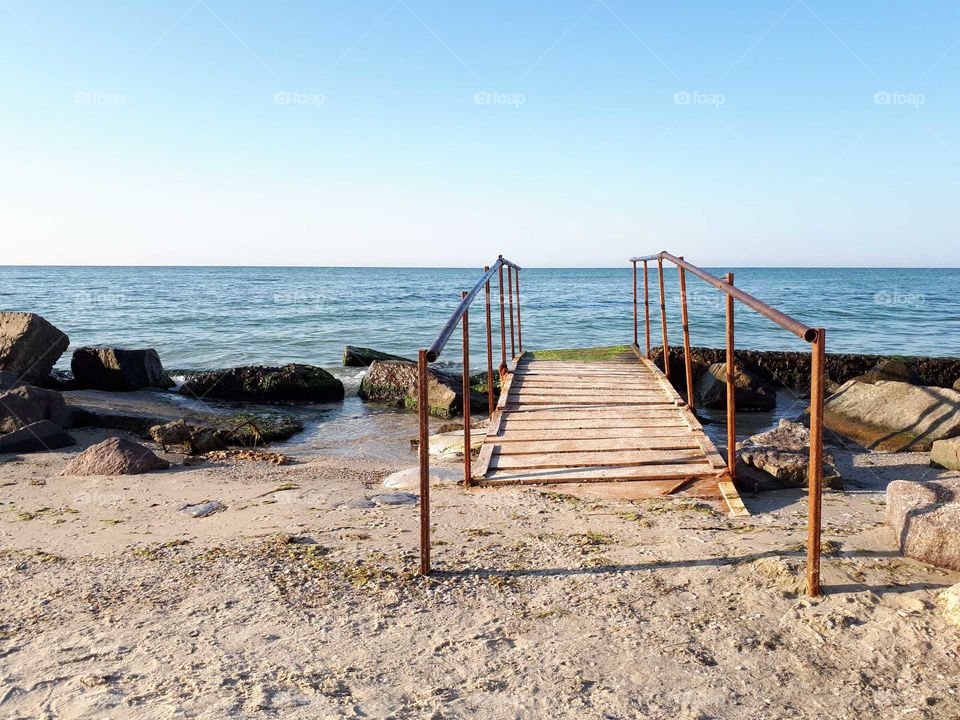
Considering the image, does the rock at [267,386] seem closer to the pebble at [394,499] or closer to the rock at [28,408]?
the rock at [28,408]

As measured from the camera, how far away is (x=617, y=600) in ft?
9.19

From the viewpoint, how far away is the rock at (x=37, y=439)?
620cm

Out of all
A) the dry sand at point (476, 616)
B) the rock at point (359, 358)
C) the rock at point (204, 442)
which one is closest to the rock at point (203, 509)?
the dry sand at point (476, 616)

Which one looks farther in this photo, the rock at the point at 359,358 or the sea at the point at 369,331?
the rock at the point at 359,358

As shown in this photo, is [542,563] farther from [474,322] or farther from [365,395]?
[474,322]

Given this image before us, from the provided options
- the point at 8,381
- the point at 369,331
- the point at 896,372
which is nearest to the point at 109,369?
the point at 8,381

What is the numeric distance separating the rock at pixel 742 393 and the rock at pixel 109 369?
8061mm

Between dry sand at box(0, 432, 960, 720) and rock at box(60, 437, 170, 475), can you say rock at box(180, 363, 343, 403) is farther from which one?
dry sand at box(0, 432, 960, 720)

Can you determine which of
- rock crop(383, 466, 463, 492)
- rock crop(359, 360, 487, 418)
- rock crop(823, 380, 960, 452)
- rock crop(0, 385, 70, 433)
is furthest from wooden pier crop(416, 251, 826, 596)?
rock crop(0, 385, 70, 433)

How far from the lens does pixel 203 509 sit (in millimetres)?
4281

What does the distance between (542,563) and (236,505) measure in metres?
2.13

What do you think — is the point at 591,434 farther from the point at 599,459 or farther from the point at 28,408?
the point at 28,408

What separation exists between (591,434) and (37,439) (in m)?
4.86

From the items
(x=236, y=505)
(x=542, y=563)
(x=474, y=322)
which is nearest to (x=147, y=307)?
(x=474, y=322)
